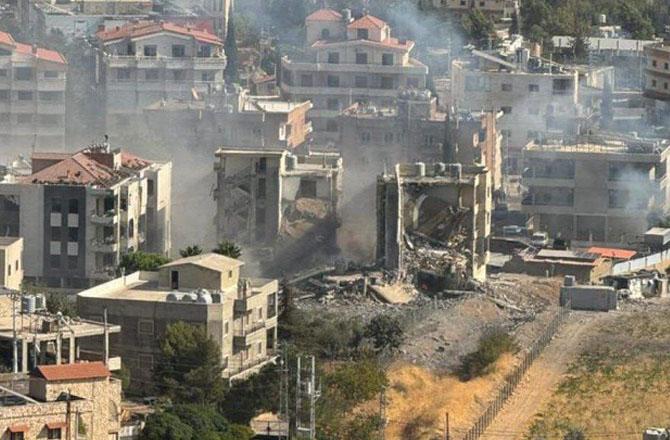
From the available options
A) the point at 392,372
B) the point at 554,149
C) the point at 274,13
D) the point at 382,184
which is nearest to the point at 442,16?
the point at 274,13

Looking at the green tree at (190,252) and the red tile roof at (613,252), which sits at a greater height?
the green tree at (190,252)

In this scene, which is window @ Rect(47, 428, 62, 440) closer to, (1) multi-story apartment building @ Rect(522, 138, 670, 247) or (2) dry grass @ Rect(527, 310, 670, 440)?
(2) dry grass @ Rect(527, 310, 670, 440)

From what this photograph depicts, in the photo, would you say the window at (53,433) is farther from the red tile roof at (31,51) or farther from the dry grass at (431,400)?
the red tile roof at (31,51)

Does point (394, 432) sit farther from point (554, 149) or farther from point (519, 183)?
point (519, 183)

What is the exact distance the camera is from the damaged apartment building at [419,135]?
5231cm

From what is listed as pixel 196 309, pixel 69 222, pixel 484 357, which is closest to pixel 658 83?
pixel 69 222

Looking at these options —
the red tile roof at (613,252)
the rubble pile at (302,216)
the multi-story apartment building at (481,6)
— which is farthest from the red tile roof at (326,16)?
the rubble pile at (302,216)

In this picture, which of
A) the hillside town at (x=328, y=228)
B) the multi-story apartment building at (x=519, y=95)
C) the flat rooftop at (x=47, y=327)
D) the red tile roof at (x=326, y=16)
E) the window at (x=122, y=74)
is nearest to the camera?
the flat rooftop at (x=47, y=327)

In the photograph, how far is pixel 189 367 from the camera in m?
37.6

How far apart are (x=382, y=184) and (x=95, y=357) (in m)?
8.84

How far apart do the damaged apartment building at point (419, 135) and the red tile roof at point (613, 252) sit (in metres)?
2.99

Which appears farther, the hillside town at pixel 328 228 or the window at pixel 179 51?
the window at pixel 179 51

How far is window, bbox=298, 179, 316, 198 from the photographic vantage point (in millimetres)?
47219

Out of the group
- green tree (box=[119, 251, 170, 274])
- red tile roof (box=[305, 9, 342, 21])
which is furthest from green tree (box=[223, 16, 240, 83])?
green tree (box=[119, 251, 170, 274])
